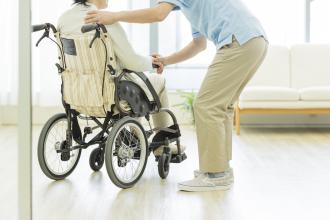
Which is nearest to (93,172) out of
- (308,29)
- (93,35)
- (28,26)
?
(93,35)

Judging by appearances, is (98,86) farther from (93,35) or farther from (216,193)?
(216,193)

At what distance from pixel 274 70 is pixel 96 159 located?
7.31 ft

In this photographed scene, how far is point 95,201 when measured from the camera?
2.19 m

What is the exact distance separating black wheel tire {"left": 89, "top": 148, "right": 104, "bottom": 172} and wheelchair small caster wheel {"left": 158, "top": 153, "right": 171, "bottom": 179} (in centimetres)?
29

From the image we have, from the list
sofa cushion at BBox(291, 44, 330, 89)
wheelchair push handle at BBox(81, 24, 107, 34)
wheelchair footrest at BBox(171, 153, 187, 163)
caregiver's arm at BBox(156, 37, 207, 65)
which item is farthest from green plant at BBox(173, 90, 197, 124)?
wheelchair push handle at BBox(81, 24, 107, 34)

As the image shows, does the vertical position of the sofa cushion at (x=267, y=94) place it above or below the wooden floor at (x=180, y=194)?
above

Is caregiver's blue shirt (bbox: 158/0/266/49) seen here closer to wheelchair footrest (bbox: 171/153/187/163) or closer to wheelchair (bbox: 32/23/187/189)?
wheelchair (bbox: 32/23/187/189)

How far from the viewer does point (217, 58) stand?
228 cm

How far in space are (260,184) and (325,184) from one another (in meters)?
0.27

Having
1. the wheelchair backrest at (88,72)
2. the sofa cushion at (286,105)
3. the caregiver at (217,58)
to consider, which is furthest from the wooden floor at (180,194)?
the sofa cushion at (286,105)

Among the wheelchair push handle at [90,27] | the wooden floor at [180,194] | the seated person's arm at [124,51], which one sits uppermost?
the wheelchair push handle at [90,27]

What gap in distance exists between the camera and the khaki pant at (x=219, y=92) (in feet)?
7.38

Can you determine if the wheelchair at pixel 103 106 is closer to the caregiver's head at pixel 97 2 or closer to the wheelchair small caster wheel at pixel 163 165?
the wheelchair small caster wheel at pixel 163 165

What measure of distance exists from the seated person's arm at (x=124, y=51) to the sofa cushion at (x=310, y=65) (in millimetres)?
2380
